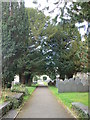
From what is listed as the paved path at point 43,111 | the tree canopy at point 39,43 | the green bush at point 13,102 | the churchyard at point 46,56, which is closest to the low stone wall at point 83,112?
the churchyard at point 46,56

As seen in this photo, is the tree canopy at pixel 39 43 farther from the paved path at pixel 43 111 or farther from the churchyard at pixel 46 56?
the paved path at pixel 43 111

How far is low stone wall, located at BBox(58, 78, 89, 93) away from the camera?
60.6 feet

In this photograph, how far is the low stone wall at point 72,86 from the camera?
1847cm

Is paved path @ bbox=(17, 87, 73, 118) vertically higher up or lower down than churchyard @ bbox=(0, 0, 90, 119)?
lower down

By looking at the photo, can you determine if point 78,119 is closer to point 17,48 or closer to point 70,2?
point 70,2

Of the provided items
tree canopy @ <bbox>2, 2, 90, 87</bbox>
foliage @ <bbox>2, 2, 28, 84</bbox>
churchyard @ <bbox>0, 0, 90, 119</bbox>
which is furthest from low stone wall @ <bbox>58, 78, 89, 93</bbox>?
foliage @ <bbox>2, 2, 28, 84</bbox>

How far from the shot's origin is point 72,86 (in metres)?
19.0

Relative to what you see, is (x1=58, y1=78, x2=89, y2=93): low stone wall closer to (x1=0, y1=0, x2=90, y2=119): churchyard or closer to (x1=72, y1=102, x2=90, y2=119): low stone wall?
(x1=0, y1=0, x2=90, y2=119): churchyard

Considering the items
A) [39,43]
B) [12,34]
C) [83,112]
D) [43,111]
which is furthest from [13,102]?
[39,43]

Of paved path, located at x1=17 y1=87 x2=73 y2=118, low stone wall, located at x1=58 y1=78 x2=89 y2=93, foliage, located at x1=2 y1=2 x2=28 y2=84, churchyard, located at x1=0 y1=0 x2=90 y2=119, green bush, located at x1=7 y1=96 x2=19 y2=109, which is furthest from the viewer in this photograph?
low stone wall, located at x1=58 y1=78 x2=89 y2=93

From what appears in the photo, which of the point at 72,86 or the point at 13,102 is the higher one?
the point at 13,102

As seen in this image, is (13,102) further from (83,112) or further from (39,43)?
(39,43)

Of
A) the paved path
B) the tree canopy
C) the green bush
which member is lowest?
the paved path

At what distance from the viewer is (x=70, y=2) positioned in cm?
582
